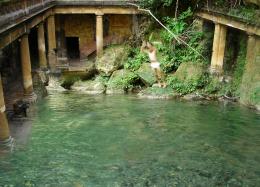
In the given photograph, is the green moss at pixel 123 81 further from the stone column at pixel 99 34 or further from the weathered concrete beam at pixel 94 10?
the weathered concrete beam at pixel 94 10

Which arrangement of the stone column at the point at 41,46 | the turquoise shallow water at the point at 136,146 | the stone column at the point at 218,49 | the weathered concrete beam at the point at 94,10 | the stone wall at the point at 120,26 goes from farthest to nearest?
the stone wall at the point at 120,26, the weathered concrete beam at the point at 94,10, the stone column at the point at 41,46, the stone column at the point at 218,49, the turquoise shallow water at the point at 136,146

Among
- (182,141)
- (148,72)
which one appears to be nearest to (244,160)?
(182,141)

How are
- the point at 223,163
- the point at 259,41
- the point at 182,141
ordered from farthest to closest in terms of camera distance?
the point at 259,41 < the point at 182,141 < the point at 223,163

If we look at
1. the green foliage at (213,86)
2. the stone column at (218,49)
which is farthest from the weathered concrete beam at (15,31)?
the green foliage at (213,86)

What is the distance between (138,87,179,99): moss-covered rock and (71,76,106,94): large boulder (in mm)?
2573

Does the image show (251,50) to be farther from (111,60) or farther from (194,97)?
(111,60)

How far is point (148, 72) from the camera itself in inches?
923

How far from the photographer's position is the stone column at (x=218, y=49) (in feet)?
69.7

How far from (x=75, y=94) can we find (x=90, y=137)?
6.99 meters

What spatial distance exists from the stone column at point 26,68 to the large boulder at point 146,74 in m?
6.46

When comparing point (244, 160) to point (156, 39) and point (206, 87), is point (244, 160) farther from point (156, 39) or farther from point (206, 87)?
point (156, 39)

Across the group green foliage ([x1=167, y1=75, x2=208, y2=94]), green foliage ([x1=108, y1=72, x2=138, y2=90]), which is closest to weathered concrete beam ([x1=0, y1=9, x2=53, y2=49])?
green foliage ([x1=108, y1=72, x2=138, y2=90])

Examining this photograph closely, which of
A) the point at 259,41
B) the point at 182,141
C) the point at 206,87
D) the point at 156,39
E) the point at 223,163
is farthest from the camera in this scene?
the point at 156,39

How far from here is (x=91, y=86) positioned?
78.4 ft
